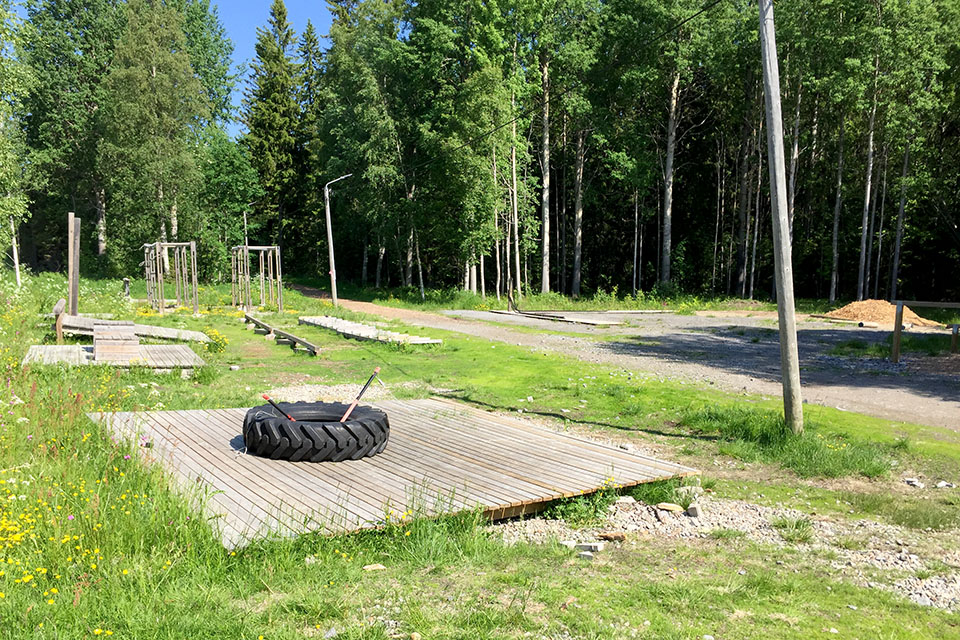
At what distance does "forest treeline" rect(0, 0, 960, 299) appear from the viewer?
31.4m

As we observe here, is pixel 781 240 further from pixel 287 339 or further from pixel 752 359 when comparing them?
pixel 287 339

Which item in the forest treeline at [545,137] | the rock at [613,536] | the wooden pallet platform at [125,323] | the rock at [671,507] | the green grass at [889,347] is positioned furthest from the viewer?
the forest treeline at [545,137]

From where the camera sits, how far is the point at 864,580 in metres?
4.07

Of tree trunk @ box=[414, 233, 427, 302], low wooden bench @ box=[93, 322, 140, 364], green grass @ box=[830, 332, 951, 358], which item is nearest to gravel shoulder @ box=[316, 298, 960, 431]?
green grass @ box=[830, 332, 951, 358]

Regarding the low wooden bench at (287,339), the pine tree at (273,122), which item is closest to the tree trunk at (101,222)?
the pine tree at (273,122)

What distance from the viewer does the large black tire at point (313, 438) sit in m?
5.79

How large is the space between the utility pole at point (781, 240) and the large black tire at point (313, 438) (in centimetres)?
465

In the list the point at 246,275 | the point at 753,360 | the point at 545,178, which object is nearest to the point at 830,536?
the point at 753,360

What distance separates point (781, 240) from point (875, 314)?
21.8 m

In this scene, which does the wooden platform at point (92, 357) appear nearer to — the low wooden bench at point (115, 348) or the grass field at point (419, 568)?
the low wooden bench at point (115, 348)

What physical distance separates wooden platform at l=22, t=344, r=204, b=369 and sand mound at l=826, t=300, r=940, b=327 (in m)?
24.7

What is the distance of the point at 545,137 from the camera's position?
3534cm

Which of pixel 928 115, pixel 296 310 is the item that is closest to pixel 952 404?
pixel 296 310

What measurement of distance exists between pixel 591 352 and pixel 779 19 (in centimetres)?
2727
